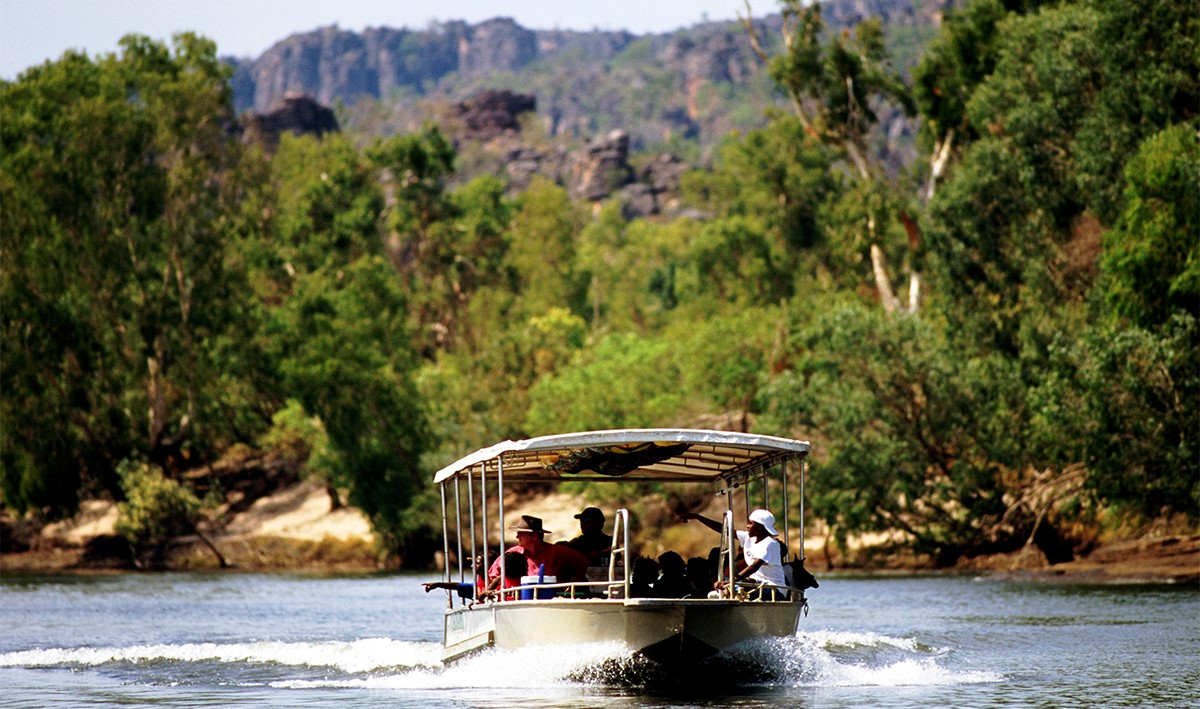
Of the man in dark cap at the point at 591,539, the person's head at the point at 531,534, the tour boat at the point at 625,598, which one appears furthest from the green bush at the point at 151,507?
the person's head at the point at 531,534

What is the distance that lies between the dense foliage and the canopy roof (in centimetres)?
1650

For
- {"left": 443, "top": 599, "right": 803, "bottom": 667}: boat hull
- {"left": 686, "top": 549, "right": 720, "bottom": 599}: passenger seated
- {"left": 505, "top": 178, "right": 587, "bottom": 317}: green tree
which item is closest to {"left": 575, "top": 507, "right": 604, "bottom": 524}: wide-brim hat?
{"left": 686, "top": 549, "right": 720, "bottom": 599}: passenger seated

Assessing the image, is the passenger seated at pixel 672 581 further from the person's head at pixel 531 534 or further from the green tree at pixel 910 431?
the green tree at pixel 910 431

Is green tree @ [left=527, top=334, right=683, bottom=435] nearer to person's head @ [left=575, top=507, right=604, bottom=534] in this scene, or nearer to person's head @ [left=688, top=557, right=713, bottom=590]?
person's head @ [left=575, top=507, right=604, bottom=534]

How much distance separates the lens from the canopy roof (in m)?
18.0

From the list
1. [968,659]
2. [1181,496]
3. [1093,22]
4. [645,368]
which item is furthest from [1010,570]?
[968,659]

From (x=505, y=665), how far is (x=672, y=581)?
2.14m

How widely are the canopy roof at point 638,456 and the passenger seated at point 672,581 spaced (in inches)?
48.8

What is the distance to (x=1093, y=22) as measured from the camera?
4156 centimetres

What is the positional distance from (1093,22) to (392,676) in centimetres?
2740

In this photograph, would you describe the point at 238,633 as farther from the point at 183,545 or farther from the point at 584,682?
the point at 183,545

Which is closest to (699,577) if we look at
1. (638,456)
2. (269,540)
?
(638,456)

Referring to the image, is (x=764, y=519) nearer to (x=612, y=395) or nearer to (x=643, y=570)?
(x=643, y=570)

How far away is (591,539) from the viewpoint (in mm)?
19938
